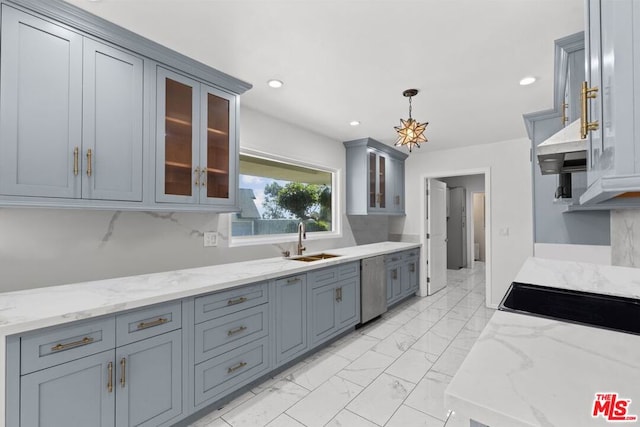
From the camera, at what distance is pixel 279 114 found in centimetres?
321

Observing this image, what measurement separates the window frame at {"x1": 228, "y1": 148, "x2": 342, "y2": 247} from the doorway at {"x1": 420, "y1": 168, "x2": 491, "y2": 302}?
1618 millimetres

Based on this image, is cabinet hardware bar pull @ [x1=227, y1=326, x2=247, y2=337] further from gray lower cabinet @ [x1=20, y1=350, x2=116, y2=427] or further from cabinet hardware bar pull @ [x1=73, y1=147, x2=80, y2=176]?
cabinet hardware bar pull @ [x1=73, y1=147, x2=80, y2=176]

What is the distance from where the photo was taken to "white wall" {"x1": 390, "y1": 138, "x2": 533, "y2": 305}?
4109 millimetres

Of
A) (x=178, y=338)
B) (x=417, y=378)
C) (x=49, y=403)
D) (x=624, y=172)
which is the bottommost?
(x=417, y=378)

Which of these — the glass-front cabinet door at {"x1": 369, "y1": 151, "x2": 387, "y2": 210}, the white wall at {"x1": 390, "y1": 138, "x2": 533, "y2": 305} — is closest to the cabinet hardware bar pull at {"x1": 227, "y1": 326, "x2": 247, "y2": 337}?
the glass-front cabinet door at {"x1": 369, "y1": 151, "x2": 387, "y2": 210}

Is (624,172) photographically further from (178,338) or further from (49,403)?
(49,403)

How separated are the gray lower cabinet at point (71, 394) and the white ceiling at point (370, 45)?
183 cm

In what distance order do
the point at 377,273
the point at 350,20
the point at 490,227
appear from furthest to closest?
the point at 490,227 → the point at 377,273 → the point at 350,20

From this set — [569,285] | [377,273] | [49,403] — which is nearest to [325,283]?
[377,273]

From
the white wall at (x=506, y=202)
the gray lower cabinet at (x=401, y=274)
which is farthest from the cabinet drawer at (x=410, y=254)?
the white wall at (x=506, y=202)

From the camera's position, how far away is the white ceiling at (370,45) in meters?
1.60

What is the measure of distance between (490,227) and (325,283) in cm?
292

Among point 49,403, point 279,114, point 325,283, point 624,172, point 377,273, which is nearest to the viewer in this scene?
point 624,172

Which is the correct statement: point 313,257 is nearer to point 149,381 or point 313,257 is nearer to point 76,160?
point 149,381
